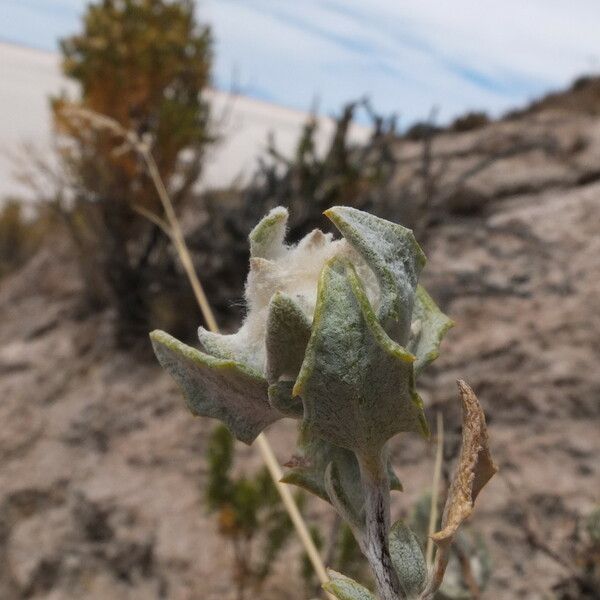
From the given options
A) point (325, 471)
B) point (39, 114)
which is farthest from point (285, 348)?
point (39, 114)

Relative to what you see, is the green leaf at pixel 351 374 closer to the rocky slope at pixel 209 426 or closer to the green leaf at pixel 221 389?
the green leaf at pixel 221 389

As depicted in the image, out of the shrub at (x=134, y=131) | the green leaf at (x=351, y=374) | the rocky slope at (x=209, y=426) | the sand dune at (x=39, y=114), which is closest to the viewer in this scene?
the green leaf at (x=351, y=374)

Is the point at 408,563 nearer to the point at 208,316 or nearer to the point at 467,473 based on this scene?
the point at 467,473

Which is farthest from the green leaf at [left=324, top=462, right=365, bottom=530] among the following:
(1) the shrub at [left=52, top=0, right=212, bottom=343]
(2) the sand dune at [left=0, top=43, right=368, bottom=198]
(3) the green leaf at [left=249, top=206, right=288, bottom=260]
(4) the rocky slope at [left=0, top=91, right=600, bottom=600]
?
(2) the sand dune at [left=0, top=43, right=368, bottom=198]

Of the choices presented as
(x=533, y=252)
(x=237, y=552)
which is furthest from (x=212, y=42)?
(x=237, y=552)

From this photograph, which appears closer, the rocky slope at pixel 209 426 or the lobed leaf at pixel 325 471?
the lobed leaf at pixel 325 471

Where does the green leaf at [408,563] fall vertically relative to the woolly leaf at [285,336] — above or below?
below

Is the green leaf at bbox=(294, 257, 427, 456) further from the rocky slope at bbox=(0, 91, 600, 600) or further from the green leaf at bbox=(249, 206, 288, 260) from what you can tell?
the rocky slope at bbox=(0, 91, 600, 600)

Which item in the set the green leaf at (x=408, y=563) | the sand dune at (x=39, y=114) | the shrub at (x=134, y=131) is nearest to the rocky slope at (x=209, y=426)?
the shrub at (x=134, y=131)
